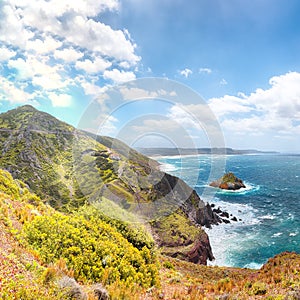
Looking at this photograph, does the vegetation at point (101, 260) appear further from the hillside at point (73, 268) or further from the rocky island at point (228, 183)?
the rocky island at point (228, 183)

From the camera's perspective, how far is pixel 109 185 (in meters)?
51.2

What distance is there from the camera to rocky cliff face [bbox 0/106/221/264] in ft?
135

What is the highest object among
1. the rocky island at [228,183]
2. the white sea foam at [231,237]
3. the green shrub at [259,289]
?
the green shrub at [259,289]

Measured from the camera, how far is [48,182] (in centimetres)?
7088

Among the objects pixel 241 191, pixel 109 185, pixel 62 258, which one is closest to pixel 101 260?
pixel 62 258

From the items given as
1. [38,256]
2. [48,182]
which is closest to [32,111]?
[48,182]

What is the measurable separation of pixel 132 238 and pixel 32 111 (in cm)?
15967

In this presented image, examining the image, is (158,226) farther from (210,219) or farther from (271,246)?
(271,246)

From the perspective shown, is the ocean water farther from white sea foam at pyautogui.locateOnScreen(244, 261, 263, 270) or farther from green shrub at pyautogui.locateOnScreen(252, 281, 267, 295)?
green shrub at pyautogui.locateOnScreen(252, 281, 267, 295)

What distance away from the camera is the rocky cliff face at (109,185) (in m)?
41.2

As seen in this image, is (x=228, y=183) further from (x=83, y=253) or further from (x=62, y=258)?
(x=62, y=258)

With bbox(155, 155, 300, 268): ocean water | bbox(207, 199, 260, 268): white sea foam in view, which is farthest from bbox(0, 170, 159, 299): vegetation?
bbox(155, 155, 300, 268): ocean water

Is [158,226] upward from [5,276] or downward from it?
downward

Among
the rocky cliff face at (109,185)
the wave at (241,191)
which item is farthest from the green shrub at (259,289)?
the wave at (241,191)
